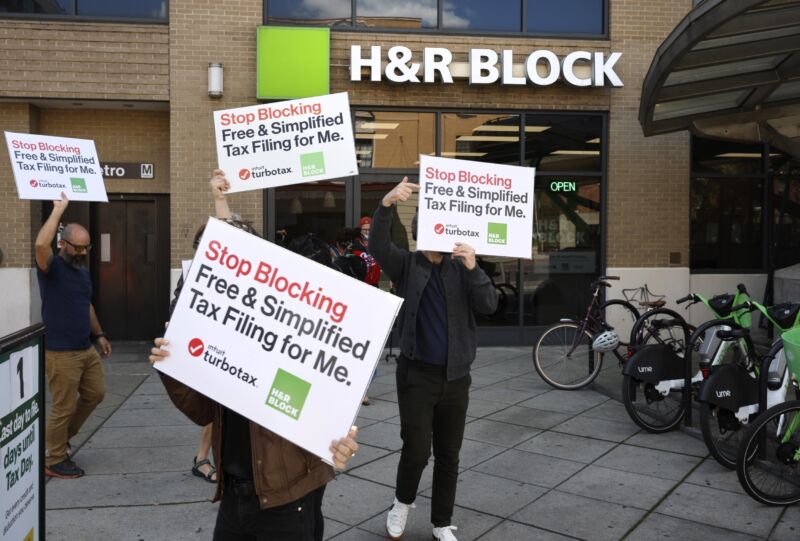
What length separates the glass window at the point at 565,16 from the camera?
1158cm

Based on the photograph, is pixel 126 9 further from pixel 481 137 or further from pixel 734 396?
pixel 734 396

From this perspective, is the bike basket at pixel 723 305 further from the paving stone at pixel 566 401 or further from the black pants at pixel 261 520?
the black pants at pixel 261 520

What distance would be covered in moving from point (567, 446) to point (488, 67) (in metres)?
6.78

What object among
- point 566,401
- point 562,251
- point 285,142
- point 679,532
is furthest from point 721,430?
point 562,251

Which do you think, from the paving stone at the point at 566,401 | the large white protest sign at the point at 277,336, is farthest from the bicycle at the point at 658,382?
the large white protest sign at the point at 277,336

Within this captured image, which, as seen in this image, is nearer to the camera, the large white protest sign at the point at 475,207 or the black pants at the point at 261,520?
the black pants at the point at 261,520

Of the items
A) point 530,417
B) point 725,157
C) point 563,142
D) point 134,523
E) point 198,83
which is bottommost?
point 134,523

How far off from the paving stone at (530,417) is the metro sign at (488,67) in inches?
224

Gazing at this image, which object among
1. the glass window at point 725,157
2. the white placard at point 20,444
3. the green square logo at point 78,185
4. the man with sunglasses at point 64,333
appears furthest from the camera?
the glass window at point 725,157

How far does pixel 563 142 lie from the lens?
462 inches

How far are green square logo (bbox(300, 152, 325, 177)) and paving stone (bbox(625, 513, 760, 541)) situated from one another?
304 cm

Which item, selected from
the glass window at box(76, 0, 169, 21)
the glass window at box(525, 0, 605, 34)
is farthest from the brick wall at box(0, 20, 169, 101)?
the glass window at box(525, 0, 605, 34)

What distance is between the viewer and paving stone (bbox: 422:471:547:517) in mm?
4910

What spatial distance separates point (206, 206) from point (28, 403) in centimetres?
885
